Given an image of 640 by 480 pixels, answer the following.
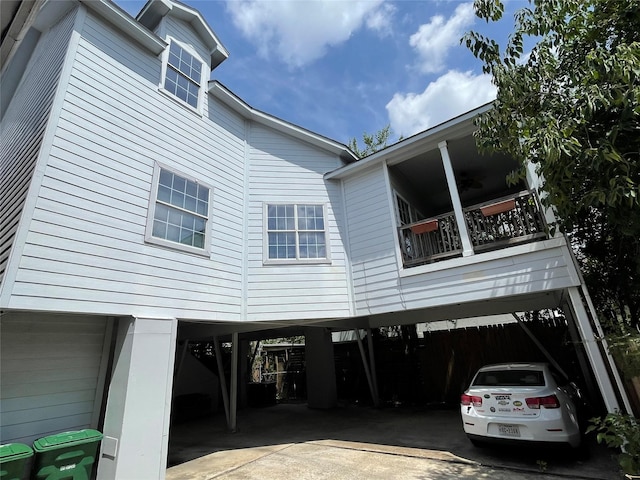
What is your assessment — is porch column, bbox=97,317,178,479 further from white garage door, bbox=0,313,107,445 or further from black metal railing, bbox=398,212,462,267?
black metal railing, bbox=398,212,462,267

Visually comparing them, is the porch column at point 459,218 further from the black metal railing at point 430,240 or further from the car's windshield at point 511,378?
the car's windshield at point 511,378

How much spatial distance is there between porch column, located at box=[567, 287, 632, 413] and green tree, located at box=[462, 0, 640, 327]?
0.90 meters

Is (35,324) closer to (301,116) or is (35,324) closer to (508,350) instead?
(301,116)

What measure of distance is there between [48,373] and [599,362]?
8.47m

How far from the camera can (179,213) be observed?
21.9ft

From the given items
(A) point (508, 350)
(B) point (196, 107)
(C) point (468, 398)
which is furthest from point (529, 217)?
(B) point (196, 107)

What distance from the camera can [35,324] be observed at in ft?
16.5

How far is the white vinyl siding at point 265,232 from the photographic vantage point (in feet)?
24.9

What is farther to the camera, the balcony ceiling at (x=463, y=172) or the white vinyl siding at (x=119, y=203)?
the balcony ceiling at (x=463, y=172)

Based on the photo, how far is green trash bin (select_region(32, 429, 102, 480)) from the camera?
4.40 metres

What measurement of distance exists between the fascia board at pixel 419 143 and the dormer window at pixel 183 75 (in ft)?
12.7

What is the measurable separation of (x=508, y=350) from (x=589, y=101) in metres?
8.50

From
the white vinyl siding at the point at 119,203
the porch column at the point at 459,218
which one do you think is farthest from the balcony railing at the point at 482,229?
the white vinyl siding at the point at 119,203

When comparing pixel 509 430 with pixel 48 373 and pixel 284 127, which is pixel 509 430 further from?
pixel 284 127
